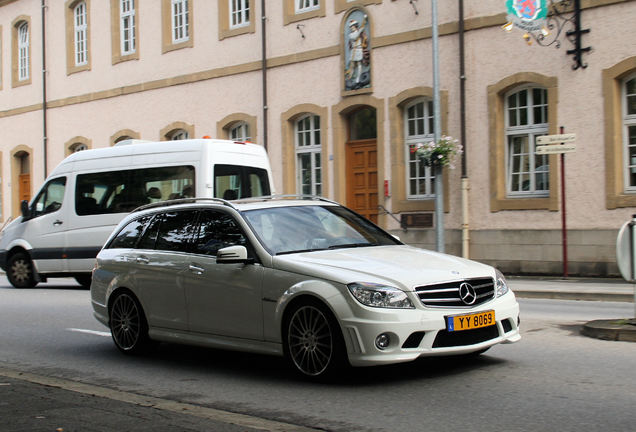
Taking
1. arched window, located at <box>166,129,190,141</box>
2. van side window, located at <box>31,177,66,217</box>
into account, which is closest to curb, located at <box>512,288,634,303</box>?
van side window, located at <box>31,177,66,217</box>

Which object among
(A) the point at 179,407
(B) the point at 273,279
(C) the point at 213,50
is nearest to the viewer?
(A) the point at 179,407

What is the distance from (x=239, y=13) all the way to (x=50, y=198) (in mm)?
10034

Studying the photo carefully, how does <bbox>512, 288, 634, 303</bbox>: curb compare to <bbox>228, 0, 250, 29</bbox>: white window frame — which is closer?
<bbox>512, 288, 634, 303</bbox>: curb

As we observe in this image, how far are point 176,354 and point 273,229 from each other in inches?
84.4

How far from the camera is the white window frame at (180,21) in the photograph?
27.8 meters

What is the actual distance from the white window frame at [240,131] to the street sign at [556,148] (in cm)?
1047

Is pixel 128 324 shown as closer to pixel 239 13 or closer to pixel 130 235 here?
pixel 130 235

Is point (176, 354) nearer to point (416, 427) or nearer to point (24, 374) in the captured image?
point (24, 374)

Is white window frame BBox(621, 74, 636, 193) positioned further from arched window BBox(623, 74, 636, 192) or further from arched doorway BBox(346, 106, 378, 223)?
arched doorway BBox(346, 106, 378, 223)

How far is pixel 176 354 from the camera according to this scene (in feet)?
30.5

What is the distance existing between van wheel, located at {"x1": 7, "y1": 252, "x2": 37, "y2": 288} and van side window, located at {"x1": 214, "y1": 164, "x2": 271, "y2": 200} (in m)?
5.24

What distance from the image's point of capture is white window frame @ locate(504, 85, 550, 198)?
19484 millimetres

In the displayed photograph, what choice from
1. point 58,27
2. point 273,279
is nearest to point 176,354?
point 273,279

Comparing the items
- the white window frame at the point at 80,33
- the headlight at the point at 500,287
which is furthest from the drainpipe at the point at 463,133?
the white window frame at the point at 80,33
